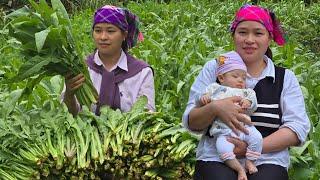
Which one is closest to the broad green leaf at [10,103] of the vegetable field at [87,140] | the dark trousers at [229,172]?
the vegetable field at [87,140]

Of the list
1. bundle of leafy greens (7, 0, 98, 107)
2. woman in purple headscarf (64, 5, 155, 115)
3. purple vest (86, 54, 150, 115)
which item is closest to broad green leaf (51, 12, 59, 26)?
bundle of leafy greens (7, 0, 98, 107)

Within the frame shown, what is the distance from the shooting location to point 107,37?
388 cm

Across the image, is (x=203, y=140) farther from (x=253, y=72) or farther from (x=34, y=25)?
(x=34, y=25)

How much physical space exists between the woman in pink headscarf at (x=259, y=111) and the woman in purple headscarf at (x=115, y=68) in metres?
0.70

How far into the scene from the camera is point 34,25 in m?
3.60

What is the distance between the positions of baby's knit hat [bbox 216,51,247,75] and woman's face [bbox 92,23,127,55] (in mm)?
926

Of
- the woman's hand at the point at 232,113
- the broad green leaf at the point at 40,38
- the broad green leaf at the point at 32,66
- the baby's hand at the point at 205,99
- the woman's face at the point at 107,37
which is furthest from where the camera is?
the woman's face at the point at 107,37

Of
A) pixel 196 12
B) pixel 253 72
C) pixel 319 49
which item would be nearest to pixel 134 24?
pixel 253 72

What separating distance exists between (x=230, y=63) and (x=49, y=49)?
3.36 ft

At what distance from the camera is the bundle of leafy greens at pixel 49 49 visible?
3510 millimetres

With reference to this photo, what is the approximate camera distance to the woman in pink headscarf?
3.07 metres

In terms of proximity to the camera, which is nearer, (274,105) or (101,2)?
(274,105)

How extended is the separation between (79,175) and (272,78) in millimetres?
1052

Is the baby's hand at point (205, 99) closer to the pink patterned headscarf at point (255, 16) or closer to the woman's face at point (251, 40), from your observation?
the woman's face at point (251, 40)
